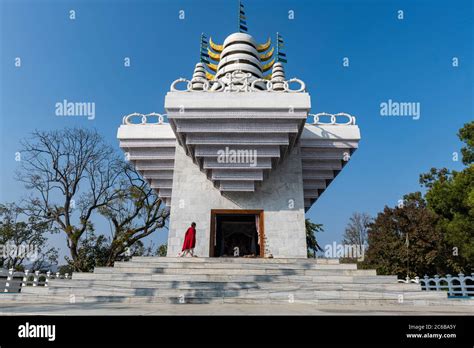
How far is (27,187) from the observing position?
71.9ft

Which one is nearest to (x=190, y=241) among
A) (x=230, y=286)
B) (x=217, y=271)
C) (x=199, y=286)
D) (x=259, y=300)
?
(x=217, y=271)

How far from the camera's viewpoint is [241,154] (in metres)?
12.7

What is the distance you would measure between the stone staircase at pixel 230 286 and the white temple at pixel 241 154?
11.0 ft

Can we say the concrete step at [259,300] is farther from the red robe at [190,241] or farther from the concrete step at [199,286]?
the red robe at [190,241]

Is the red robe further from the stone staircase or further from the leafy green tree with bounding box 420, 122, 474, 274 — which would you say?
the leafy green tree with bounding box 420, 122, 474, 274

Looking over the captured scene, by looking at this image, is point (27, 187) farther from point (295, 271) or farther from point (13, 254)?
point (295, 271)

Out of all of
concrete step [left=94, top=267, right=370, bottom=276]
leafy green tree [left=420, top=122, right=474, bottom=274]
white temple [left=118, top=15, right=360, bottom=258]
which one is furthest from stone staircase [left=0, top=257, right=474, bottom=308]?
leafy green tree [left=420, top=122, right=474, bottom=274]

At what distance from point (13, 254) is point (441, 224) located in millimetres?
31855

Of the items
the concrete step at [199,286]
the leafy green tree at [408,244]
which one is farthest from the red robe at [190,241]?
the leafy green tree at [408,244]

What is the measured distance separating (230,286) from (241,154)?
6048mm

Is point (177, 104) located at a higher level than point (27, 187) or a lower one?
higher

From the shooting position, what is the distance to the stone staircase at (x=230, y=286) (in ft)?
23.6

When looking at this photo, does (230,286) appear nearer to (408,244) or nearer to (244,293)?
(244,293)
